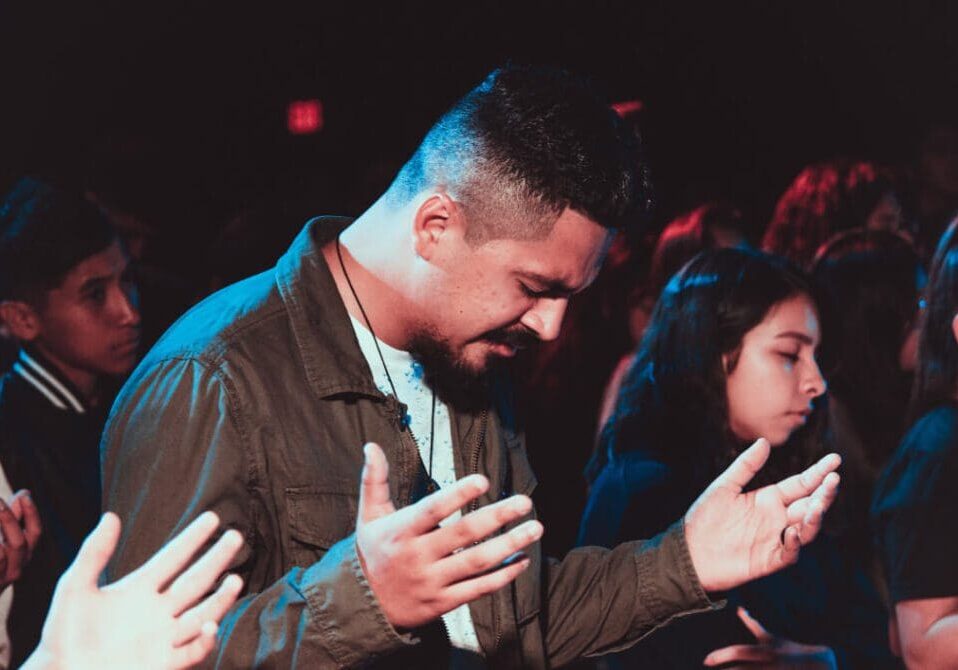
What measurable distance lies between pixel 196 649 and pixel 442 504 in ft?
1.23

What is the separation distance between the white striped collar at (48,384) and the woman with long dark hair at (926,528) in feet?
7.29

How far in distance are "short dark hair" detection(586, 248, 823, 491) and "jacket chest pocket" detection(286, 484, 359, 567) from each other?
105 centimetres

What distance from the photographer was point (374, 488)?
1.60 metres

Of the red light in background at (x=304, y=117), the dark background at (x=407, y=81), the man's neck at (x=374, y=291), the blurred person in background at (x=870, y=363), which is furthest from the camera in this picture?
the red light in background at (x=304, y=117)

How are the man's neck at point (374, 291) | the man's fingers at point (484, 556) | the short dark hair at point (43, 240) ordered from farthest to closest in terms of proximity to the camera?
the short dark hair at point (43, 240) < the man's neck at point (374, 291) < the man's fingers at point (484, 556)

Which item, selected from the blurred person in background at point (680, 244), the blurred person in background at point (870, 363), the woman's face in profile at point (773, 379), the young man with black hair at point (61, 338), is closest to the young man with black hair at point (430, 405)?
the woman's face in profile at point (773, 379)

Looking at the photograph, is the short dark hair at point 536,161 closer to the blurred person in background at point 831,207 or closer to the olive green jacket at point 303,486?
the olive green jacket at point 303,486

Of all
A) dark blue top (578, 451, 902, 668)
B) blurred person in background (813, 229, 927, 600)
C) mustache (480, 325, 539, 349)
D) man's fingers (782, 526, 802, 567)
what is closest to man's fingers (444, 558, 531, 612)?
mustache (480, 325, 539, 349)

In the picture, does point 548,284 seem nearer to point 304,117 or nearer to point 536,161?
point 536,161

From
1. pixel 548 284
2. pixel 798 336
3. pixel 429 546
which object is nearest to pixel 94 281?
pixel 548 284

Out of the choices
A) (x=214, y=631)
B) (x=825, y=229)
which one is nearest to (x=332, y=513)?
(x=214, y=631)

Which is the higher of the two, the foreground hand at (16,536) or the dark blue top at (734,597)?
the foreground hand at (16,536)

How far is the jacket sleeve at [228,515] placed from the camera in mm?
1631

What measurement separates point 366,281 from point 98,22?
193 inches
